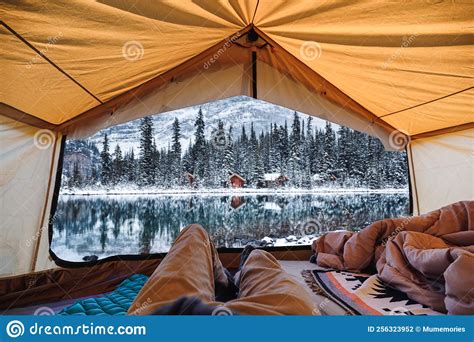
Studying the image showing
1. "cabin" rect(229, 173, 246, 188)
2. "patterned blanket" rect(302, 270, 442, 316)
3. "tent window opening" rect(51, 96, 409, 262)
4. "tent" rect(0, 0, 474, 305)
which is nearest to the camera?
"patterned blanket" rect(302, 270, 442, 316)

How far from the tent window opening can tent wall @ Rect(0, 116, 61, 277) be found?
Answer: 0.17 metres

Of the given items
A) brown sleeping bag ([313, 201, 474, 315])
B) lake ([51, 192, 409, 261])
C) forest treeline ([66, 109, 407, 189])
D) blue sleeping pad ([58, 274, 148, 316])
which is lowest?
blue sleeping pad ([58, 274, 148, 316])

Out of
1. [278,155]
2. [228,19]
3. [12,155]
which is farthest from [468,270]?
[12,155]

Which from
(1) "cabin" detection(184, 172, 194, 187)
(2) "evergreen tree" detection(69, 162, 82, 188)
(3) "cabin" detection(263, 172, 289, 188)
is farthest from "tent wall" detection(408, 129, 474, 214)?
(2) "evergreen tree" detection(69, 162, 82, 188)

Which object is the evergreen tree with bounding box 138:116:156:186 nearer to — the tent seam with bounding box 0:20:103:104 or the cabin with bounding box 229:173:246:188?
the tent seam with bounding box 0:20:103:104

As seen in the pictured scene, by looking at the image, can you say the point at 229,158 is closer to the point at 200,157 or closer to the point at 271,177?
the point at 200,157

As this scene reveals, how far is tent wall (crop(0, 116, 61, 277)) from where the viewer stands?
1.79 metres

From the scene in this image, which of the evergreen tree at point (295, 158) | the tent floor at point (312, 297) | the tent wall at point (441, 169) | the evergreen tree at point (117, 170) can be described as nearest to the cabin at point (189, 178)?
the evergreen tree at point (117, 170)

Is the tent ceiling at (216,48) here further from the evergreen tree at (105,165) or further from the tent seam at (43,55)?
the evergreen tree at (105,165)

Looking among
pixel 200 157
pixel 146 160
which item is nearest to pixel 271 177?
pixel 200 157

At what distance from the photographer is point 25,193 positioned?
195 centimetres

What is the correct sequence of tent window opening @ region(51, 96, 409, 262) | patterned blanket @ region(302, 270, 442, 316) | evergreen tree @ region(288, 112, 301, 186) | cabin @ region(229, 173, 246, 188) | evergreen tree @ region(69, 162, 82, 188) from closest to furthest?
patterned blanket @ region(302, 270, 442, 316), evergreen tree @ region(69, 162, 82, 188), tent window opening @ region(51, 96, 409, 262), cabin @ region(229, 173, 246, 188), evergreen tree @ region(288, 112, 301, 186)

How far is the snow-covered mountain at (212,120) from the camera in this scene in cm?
247

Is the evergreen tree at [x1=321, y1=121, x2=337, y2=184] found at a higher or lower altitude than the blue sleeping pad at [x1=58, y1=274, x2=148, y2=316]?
higher
